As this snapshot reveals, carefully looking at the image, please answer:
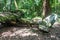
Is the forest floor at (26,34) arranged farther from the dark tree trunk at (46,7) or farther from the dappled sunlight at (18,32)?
the dark tree trunk at (46,7)

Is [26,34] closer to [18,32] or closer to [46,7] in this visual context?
[18,32]

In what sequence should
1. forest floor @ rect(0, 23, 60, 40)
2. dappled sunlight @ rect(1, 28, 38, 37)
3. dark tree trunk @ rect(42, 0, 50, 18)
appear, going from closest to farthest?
1. forest floor @ rect(0, 23, 60, 40)
2. dappled sunlight @ rect(1, 28, 38, 37)
3. dark tree trunk @ rect(42, 0, 50, 18)

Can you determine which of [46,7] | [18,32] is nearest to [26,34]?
[18,32]

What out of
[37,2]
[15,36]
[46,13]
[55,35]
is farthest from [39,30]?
[37,2]

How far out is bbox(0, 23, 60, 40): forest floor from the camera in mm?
4908

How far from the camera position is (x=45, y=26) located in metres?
5.50

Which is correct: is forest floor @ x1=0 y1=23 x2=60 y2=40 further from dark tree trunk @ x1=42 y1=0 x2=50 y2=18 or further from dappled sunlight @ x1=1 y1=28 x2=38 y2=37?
dark tree trunk @ x1=42 y1=0 x2=50 y2=18

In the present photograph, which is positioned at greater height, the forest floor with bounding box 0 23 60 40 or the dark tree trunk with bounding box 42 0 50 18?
the dark tree trunk with bounding box 42 0 50 18

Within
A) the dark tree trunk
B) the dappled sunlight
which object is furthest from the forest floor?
the dark tree trunk

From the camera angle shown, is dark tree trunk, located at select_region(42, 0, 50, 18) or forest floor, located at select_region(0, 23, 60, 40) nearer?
forest floor, located at select_region(0, 23, 60, 40)

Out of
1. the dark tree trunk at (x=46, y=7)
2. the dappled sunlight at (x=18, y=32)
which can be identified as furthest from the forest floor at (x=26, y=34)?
the dark tree trunk at (x=46, y=7)

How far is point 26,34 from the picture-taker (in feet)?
16.9

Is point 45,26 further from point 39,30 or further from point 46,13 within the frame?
point 46,13

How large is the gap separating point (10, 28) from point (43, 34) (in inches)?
56.9
